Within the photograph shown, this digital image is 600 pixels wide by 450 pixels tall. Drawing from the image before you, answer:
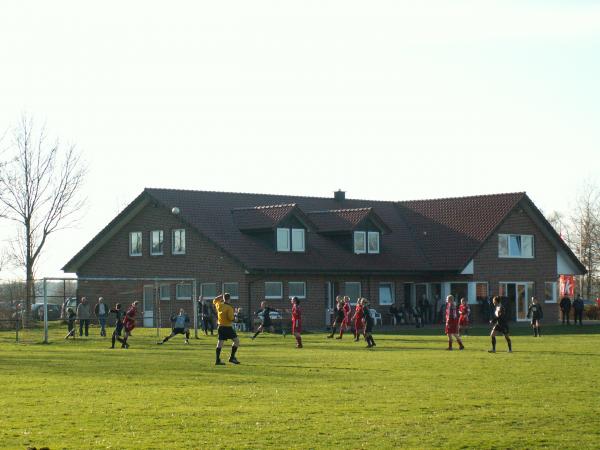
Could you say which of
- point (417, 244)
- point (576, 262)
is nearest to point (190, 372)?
point (417, 244)

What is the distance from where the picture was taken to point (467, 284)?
57.2 metres

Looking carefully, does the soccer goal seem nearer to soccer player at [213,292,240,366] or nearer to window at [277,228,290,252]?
window at [277,228,290,252]

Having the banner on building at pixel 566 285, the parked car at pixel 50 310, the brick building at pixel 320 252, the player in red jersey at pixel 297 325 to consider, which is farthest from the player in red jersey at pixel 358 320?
the banner on building at pixel 566 285

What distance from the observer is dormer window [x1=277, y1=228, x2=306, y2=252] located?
2100 inches

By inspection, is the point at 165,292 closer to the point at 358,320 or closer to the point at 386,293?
the point at 386,293

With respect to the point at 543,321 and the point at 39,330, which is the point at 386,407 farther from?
the point at 543,321

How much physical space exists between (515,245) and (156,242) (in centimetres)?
1861

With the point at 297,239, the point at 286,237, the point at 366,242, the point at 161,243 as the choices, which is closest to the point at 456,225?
the point at 366,242

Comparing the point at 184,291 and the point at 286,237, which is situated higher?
the point at 286,237

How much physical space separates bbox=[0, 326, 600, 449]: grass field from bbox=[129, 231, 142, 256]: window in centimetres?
2561

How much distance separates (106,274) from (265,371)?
35.7 metres

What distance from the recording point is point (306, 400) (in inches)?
704

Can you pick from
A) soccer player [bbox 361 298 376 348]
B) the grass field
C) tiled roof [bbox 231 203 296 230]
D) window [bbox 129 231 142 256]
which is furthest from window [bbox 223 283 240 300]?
the grass field

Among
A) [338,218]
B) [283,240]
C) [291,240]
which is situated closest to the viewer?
[283,240]
